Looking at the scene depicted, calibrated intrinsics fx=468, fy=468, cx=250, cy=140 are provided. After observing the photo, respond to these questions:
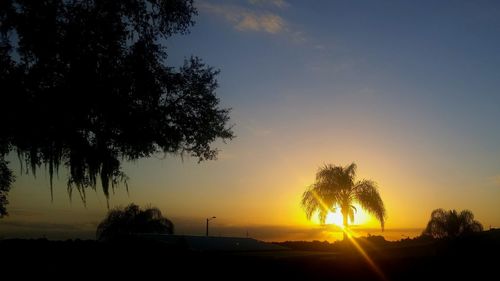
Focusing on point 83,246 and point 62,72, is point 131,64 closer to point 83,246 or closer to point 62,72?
point 62,72

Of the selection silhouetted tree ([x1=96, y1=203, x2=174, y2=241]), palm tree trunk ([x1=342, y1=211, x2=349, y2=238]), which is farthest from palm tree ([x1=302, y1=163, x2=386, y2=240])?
silhouetted tree ([x1=96, y1=203, x2=174, y2=241])

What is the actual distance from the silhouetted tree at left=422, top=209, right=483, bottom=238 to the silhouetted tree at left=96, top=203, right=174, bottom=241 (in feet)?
123

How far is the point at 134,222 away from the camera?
6188cm

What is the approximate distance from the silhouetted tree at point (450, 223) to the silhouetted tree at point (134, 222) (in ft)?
123

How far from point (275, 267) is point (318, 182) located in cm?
3597

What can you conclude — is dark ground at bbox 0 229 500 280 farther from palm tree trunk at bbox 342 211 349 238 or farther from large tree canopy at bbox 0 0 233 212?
palm tree trunk at bbox 342 211 349 238

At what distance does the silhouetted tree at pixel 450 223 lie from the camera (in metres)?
68.6

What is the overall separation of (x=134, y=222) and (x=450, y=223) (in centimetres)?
4559

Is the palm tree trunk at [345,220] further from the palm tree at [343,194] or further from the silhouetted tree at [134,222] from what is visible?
the silhouetted tree at [134,222]

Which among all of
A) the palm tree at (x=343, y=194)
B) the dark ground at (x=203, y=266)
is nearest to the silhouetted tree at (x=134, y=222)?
the palm tree at (x=343, y=194)

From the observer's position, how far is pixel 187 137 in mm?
14781

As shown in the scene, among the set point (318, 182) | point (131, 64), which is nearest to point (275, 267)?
point (131, 64)

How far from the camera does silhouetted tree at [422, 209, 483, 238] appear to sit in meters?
68.6

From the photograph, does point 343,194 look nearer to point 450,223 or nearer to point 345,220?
point 345,220
